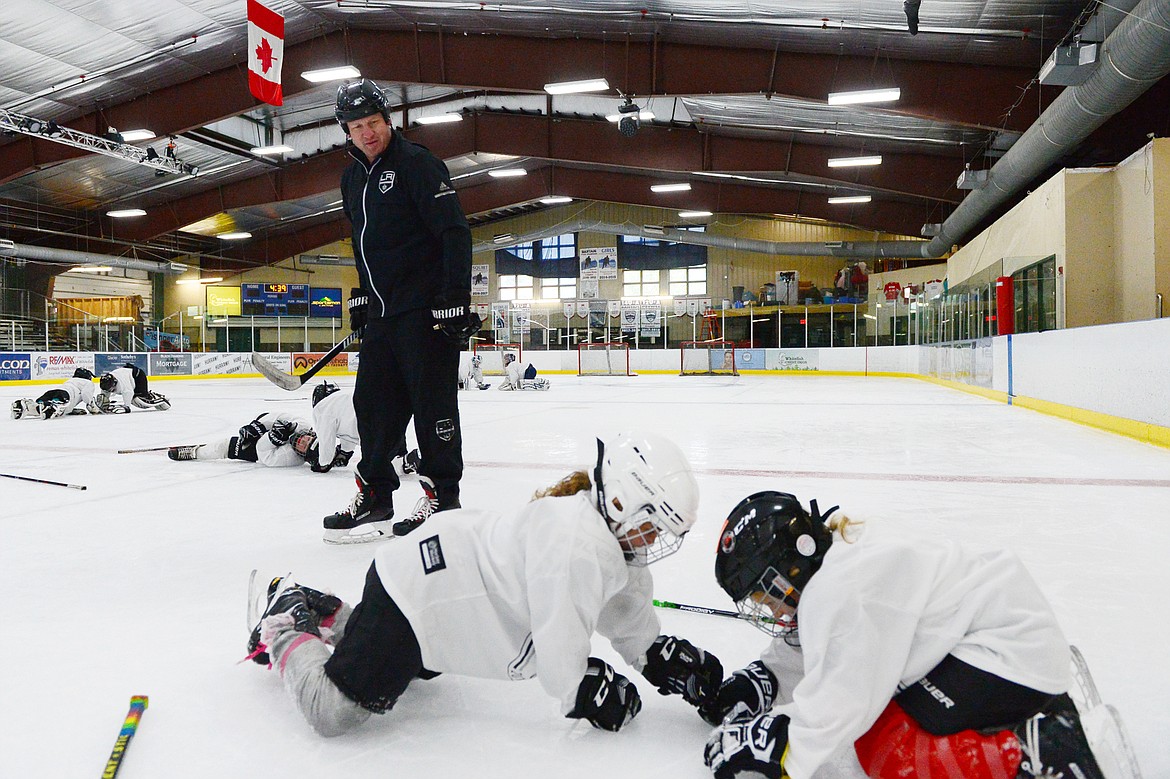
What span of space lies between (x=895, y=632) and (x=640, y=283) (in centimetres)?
2692

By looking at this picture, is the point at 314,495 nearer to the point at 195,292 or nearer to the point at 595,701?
the point at 595,701

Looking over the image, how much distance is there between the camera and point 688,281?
89.2ft

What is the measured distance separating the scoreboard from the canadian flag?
673 inches

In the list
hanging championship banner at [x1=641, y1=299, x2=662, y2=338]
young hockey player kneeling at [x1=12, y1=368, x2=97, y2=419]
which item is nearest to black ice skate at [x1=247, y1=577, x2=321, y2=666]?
young hockey player kneeling at [x1=12, y1=368, x2=97, y2=419]

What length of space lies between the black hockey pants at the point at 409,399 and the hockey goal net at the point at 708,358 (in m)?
17.7

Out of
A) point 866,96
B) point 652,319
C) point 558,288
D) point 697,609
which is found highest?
point 866,96

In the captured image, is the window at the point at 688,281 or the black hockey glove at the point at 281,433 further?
the window at the point at 688,281

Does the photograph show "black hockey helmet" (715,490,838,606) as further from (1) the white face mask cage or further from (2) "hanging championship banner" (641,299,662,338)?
(2) "hanging championship banner" (641,299,662,338)

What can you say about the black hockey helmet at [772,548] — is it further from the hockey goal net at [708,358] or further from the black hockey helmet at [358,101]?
the hockey goal net at [708,358]

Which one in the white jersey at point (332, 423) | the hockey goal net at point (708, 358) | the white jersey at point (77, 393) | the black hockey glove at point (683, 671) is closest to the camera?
the black hockey glove at point (683, 671)

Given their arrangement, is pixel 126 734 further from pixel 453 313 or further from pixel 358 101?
pixel 358 101

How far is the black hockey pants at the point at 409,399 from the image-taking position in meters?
2.54

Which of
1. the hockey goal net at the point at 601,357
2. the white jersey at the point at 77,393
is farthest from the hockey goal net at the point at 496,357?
the white jersey at the point at 77,393

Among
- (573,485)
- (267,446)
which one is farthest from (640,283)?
(573,485)
